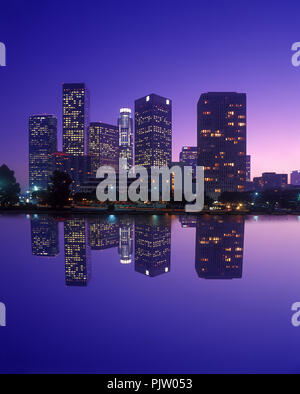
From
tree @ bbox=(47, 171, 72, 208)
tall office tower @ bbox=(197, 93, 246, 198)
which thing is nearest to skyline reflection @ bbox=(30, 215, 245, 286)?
tree @ bbox=(47, 171, 72, 208)

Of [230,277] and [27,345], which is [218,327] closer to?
[230,277]

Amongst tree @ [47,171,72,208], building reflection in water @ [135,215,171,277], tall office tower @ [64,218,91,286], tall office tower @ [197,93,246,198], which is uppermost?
tall office tower @ [197,93,246,198]

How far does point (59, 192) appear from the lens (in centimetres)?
4816

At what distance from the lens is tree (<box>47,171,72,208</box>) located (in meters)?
47.6

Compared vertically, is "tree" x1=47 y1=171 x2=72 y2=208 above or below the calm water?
above

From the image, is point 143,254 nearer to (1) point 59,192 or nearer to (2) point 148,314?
(2) point 148,314

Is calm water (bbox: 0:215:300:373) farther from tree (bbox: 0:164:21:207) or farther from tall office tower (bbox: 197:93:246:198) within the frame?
tall office tower (bbox: 197:93:246:198)

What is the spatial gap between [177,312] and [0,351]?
391 cm

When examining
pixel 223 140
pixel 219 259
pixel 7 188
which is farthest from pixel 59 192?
pixel 223 140

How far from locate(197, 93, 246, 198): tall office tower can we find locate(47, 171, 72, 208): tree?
112554 millimetres

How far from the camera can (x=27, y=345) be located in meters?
4.71

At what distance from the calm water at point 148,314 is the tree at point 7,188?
155 feet

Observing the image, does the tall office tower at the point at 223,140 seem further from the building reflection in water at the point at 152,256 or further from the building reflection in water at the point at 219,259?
the building reflection in water at the point at 152,256
